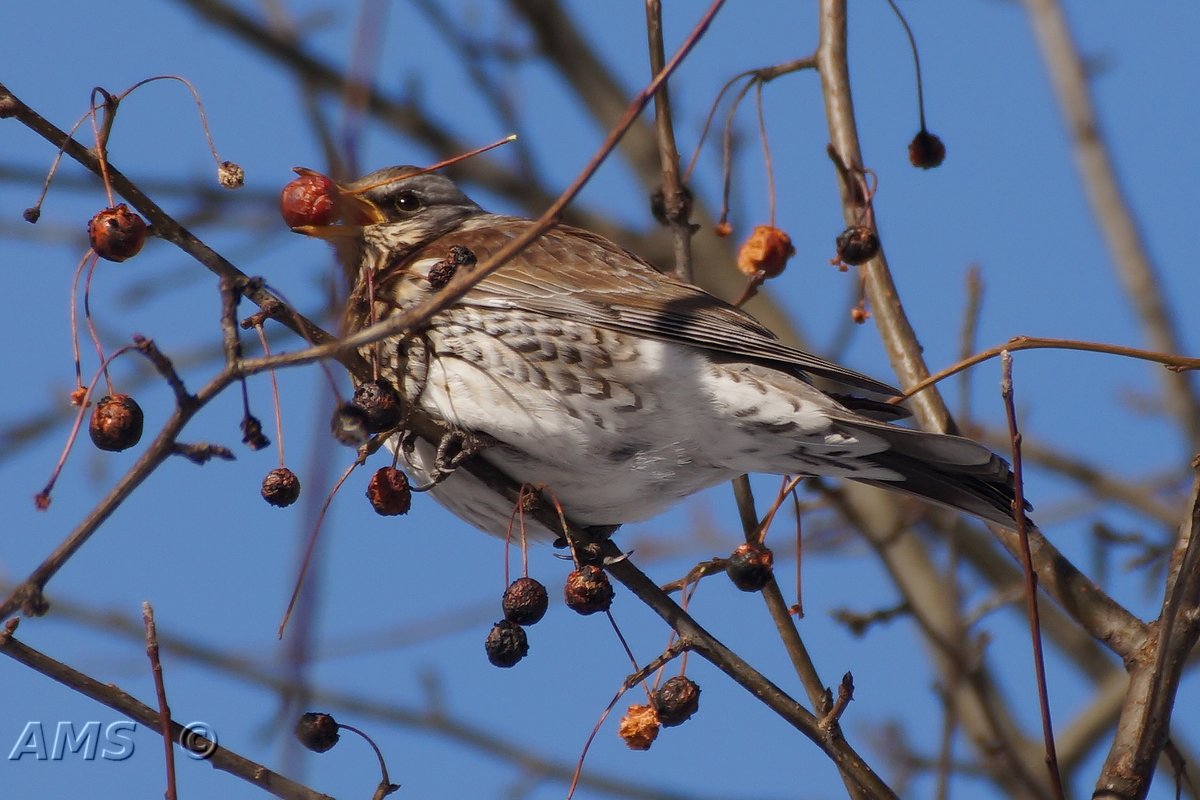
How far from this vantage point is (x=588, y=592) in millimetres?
3061

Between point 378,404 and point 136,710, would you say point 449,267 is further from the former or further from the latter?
point 136,710

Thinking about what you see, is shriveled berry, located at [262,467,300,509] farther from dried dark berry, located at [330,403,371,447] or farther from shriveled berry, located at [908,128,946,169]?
shriveled berry, located at [908,128,946,169]

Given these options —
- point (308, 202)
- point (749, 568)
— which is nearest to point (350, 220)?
point (308, 202)

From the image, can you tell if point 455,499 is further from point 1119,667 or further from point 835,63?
point 1119,667

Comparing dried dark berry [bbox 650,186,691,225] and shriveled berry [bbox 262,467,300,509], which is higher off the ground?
dried dark berry [bbox 650,186,691,225]

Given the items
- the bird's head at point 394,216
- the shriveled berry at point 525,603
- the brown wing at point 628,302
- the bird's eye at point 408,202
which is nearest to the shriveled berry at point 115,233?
the shriveled berry at point 525,603

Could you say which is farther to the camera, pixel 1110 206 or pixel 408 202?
pixel 1110 206

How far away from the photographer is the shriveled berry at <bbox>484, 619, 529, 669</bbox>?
3.05m

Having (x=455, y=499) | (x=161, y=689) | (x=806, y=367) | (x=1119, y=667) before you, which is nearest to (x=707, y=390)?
(x=806, y=367)

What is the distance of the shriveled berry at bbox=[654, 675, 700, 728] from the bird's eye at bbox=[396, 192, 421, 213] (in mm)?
2162

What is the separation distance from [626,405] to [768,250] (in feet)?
1.93

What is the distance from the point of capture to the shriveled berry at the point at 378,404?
9.45ft

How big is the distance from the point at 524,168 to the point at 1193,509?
3.38 m

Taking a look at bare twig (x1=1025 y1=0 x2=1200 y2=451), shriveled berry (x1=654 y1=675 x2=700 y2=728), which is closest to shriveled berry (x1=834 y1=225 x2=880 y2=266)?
shriveled berry (x1=654 y1=675 x2=700 y2=728)
